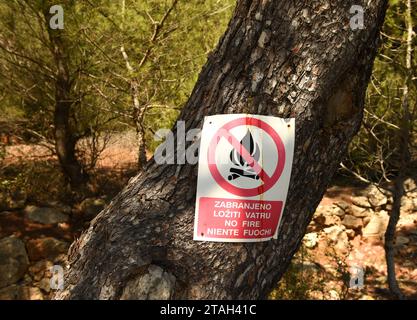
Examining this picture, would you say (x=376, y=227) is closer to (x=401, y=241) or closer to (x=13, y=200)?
(x=401, y=241)

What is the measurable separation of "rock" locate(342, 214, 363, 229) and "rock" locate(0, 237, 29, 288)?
4880 mm

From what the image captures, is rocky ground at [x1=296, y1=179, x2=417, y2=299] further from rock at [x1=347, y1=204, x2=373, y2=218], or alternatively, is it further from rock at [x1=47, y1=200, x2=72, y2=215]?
rock at [x1=47, y1=200, x2=72, y2=215]

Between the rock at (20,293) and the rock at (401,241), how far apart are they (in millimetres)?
5114

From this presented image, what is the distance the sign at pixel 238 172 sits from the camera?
1.57m

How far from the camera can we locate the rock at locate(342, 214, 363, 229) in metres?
7.24

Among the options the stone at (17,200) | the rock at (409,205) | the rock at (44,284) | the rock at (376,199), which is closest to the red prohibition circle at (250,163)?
the rock at (44,284)

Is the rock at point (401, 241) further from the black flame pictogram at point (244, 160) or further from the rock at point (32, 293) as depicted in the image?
the black flame pictogram at point (244, 160)

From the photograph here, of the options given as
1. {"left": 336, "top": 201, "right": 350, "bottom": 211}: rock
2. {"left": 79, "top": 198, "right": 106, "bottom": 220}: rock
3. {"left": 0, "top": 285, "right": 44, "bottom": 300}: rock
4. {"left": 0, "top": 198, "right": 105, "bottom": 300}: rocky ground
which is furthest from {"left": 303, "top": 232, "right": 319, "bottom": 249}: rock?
{"left": 0, "top": 285, "right": 44, "bottom": 300}: rock

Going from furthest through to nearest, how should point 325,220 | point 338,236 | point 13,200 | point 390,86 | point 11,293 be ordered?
point 325,220, point 338,236, point 13,200, point 11,293, point 390,86

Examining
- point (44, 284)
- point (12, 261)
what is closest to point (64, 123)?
point (12, 261)

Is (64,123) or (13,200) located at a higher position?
(64,123)

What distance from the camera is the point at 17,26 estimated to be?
6.29 meters

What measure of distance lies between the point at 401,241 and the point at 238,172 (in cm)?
603

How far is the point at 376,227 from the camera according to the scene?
7121mm
